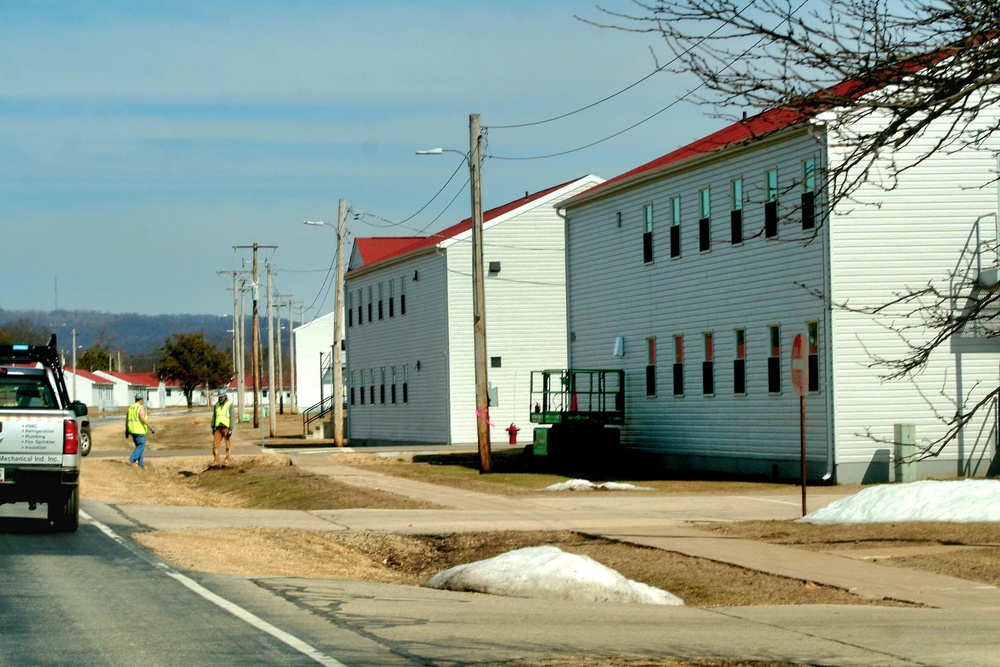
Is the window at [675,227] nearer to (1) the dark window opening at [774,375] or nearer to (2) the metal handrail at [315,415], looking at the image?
(1) the dark window opening at [774,375]

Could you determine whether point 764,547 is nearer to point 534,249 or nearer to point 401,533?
point 401,533

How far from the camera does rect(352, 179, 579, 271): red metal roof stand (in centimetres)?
5178

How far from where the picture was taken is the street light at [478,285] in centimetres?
3269

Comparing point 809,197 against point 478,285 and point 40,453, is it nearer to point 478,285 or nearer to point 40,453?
point 40,453

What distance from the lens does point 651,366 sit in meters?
35.0

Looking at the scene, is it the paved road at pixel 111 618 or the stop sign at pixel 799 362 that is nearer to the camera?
the paved road at pixel 111 618

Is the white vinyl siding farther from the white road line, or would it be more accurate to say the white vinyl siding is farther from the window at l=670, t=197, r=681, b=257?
the white road line

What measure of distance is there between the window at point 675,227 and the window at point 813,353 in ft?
19.3

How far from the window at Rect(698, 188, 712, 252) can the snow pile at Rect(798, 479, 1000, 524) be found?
43.3 feet

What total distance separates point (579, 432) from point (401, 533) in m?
16.5

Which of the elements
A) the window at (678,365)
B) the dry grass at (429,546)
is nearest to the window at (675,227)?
the window at (678,365)

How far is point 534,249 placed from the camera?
160 feet

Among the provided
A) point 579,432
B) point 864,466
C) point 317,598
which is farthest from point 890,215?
point 317,598

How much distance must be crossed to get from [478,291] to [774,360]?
303 inches
